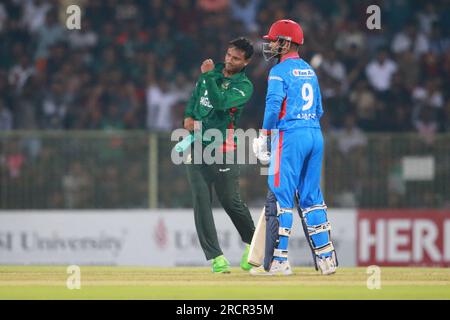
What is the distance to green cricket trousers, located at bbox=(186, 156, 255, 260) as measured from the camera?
1230 centimetres

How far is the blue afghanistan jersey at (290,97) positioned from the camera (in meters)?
11.3

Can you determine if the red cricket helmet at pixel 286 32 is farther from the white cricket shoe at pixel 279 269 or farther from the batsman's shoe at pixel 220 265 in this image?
the batsman's shoe at pixel 220 265

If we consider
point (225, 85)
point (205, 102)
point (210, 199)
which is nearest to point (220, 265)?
point (210, 199)

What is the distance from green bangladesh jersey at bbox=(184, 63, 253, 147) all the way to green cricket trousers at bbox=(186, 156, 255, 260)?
1.08 ft

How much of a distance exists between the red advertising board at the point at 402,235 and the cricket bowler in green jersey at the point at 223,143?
20.9ft

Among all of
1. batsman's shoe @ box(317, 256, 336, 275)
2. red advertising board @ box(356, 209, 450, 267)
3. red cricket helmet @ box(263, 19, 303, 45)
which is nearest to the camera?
red cricket helmet @ box(263, 19, 303, 45)

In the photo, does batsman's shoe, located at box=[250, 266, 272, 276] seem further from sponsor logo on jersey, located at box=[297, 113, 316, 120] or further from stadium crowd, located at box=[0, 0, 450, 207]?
stadium crowd, located at box=[0, 0, 450, 207]

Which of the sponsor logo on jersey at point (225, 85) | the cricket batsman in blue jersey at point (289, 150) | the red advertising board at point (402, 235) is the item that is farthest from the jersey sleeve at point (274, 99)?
the red advertising board at point (402, 235)

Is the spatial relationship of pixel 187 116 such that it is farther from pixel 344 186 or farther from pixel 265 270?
→ pixel 344 186

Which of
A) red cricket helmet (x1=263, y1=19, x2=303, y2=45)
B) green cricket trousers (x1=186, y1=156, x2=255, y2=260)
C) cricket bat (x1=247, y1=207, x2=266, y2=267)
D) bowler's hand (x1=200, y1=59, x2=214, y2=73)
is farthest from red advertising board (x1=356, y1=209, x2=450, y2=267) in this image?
red cricket helmet (x1=263, y1=19, x2=303, y2=45)

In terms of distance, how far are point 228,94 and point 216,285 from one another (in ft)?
7.15

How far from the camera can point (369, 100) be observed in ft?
67.1

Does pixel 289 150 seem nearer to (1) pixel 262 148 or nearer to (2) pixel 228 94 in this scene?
(1) pixel 262 148
